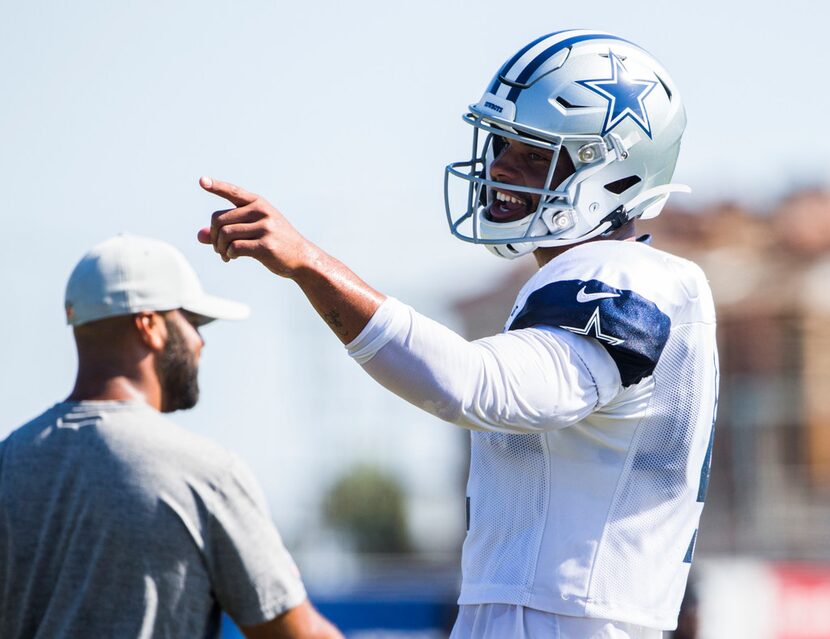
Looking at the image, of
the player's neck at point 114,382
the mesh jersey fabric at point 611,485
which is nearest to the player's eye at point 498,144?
the mesh jersey fabric at point 611,485

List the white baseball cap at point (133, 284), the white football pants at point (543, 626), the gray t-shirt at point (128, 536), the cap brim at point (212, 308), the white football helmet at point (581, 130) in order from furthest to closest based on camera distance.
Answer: the cap brim at point (212, 308) < the white baseball cap at point (133, 284) < the gray t-shirt at point (128, 536) < the white football helmet at point (581, 130) < the white football pants at point (543, 626)

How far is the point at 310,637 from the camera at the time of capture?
380 cm

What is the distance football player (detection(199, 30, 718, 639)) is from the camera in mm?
2645

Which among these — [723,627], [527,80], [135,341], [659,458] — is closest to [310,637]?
[135,341]

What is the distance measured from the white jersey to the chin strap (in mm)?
373

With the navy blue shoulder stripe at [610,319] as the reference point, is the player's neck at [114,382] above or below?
below

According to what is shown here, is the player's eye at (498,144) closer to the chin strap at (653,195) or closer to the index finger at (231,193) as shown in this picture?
the chin strap at (653,195)

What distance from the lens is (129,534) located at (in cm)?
360

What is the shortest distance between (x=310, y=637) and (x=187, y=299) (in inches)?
39.8

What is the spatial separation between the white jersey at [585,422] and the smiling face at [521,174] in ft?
1.17

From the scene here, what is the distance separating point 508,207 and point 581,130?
0.78ft

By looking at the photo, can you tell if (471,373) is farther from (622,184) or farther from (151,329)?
(151,329)

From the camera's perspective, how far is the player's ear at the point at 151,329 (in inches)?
158

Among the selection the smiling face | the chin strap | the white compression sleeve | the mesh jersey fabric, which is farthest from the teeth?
the white compression sleeve
